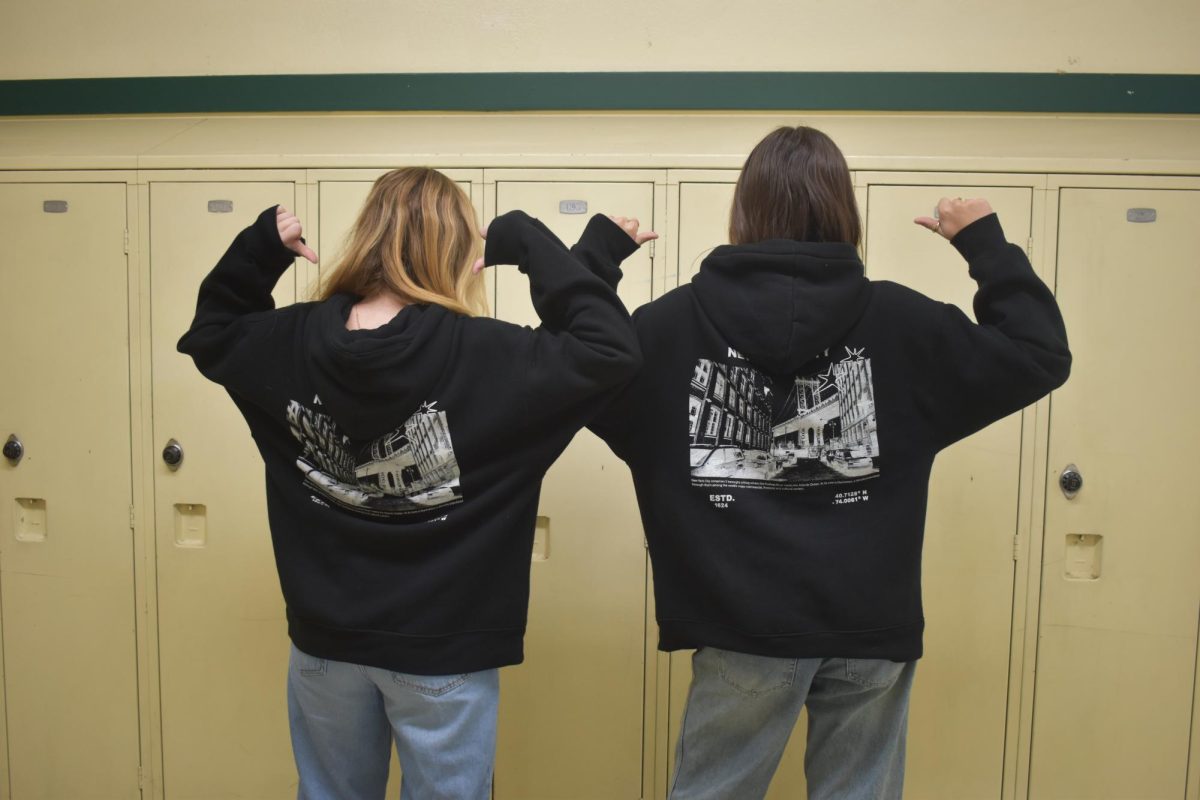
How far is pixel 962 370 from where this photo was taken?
1.24 metres

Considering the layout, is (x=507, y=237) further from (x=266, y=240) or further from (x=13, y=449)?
(x=13, y=449)

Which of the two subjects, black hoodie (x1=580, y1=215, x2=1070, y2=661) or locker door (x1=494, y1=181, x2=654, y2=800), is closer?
black hoodie (x1=580, y1=215, x2=1070, y2=661)

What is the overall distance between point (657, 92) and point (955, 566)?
6.00 feet

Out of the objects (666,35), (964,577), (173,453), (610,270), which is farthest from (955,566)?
(173,453)

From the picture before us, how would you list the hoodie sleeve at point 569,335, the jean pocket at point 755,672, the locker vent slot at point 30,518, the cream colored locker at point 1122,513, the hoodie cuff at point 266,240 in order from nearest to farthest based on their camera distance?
the hoodie sleeve at point 569,335 → the jean pocket at point 755,672 → the hoodie cuff at point 266,240 → the cream colored locker at point 1122,513 → the locker vent slot at point 30,518

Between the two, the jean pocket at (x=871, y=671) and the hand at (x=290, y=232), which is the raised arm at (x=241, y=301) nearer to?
the hand at (x=290, y=232)

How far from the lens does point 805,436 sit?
1.26m

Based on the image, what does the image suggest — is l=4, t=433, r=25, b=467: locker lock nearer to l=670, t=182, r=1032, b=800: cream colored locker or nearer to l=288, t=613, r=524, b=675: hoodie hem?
→ l=288, t=613, r=524, b=675: hoodie hem

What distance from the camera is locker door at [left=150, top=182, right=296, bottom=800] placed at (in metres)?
2.24

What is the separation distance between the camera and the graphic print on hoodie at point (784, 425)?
1.25m

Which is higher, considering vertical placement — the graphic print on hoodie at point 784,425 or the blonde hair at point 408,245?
the blonde hair at point 408,245

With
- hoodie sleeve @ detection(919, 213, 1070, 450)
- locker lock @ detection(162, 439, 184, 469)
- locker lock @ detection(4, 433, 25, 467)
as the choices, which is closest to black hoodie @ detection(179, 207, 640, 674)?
hoodie sleeve @ detection(919, 213, 1070, 450)

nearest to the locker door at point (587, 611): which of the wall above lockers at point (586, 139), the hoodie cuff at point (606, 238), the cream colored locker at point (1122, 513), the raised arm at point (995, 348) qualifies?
the wall above lockers at point (586, 139)

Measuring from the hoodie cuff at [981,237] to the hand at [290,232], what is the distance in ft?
4.36
